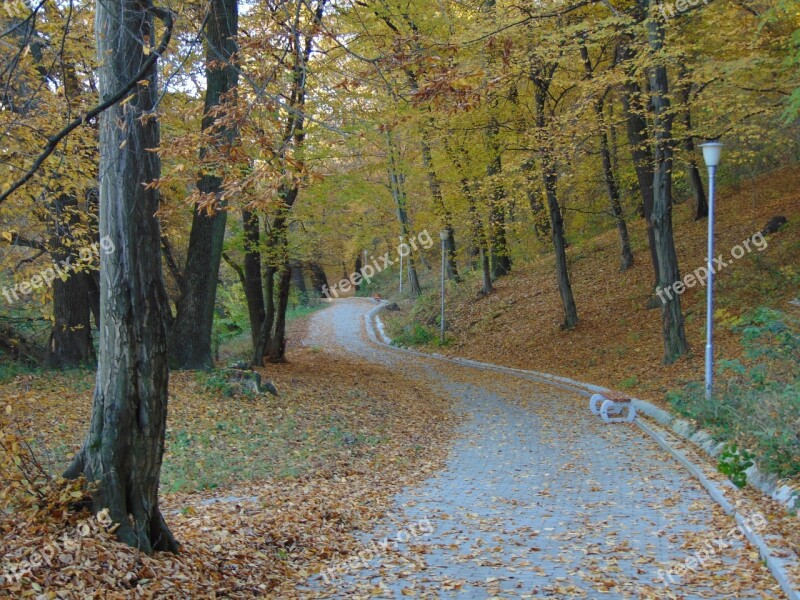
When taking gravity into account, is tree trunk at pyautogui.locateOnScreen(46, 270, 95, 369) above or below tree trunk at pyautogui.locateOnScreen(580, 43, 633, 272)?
below

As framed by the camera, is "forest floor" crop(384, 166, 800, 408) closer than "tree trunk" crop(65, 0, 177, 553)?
No

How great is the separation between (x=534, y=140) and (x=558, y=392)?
6.33 metres

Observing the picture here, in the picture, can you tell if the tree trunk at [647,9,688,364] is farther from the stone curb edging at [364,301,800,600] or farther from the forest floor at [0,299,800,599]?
the forest floor at [0,299,800,599]

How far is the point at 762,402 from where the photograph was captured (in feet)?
24.5

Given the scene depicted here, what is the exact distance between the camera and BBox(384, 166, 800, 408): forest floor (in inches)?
581

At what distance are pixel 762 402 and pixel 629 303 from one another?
12.0m

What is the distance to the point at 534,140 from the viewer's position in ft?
54.6

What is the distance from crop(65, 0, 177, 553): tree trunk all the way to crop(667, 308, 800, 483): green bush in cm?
571

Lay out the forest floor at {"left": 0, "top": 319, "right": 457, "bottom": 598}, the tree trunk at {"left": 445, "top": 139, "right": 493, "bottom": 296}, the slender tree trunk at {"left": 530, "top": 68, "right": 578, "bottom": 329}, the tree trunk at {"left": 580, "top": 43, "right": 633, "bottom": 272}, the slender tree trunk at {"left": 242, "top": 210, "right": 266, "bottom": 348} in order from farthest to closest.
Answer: the tree trunk at {"left": 445, "top": 139, "right": 493, "bottom": 296}
the tree trunk at {"left": 580, "top": 43, "right": 633, "bottom": 272}
the slender tree trunk at {"left": 530, "top": 68, "right": 578, "bottom": 329}
the slender tree trunk at {"left": 242, "top": 210, "right": 266, "bottom": 348}
the forest floor at {"left": 0, "top": 319, "right": 457, "bottom": 598}

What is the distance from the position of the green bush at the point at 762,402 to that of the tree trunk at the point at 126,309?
5.71 meters

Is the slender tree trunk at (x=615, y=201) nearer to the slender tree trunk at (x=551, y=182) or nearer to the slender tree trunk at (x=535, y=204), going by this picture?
the slender tree trunk at (x=551, y=182)

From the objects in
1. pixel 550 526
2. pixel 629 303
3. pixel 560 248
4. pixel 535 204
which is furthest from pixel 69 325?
pixel 535 204

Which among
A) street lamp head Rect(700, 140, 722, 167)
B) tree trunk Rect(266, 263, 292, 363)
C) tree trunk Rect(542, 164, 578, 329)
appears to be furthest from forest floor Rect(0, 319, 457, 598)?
street lamp head Rect(700, 140, 722, 167)

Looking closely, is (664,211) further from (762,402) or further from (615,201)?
(615,201)
